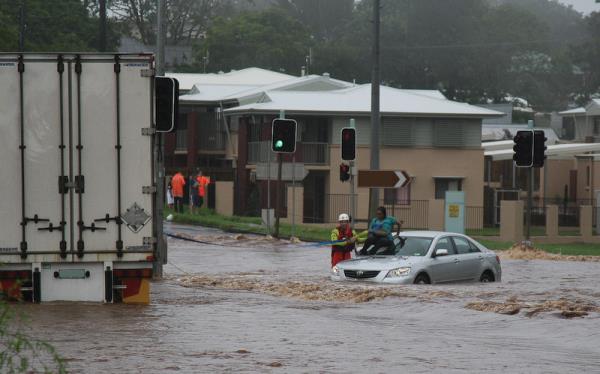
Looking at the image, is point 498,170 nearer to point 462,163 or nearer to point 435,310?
point 462,163

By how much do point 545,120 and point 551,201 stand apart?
116 feet

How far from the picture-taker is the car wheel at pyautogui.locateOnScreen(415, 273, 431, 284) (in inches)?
961

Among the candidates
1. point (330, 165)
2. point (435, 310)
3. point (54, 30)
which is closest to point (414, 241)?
point (435, 310)

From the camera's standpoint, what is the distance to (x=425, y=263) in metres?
24.7

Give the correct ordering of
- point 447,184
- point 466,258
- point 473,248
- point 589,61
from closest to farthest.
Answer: point 466,258 < point 473,248 < point 447,184 < point 589,61

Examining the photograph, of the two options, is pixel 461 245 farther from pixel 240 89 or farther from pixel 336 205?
pixel 240 89

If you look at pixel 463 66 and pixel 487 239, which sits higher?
pixel 463 66

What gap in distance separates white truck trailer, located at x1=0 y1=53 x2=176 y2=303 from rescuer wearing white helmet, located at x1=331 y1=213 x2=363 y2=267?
8.04 m

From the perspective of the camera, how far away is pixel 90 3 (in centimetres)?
9669

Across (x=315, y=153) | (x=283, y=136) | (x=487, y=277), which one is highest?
(x=283, y=136)

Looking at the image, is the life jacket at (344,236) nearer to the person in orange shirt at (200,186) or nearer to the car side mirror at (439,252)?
the car side mirror at (439,252)

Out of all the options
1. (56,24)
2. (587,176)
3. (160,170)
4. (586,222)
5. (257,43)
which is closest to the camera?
(160,170)

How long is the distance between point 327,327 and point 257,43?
89020 mm

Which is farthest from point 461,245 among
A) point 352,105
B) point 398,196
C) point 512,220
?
point 352,105
